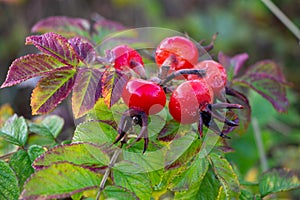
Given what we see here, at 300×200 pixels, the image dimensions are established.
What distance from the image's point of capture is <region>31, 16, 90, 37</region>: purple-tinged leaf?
1.38m

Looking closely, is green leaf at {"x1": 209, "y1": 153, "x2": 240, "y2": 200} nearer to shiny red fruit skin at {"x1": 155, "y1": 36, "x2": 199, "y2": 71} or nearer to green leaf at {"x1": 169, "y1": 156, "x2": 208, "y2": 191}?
green leaf at {"x1": 169, "y1": 156, "x2": 208, "y2": 191}

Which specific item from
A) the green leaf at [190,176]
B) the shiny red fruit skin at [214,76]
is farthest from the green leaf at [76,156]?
the shiny red fruit skin at [214,76]

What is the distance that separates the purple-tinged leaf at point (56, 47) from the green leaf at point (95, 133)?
13cm

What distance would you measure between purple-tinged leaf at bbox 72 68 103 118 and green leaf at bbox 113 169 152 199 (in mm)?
139

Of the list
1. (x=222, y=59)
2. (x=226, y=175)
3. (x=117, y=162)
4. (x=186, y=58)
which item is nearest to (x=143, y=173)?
(x=117, y=162)

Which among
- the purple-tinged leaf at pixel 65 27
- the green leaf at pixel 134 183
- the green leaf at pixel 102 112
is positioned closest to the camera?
the green leaf at pixel 134 183

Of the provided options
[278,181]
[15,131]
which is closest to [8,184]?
[15,131]

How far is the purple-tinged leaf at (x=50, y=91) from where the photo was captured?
86 cm

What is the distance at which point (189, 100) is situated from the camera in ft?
→ 2.75

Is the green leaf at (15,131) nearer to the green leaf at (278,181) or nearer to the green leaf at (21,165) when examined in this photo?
the green leaf at (21,165)

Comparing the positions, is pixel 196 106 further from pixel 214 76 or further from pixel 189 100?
pixel 214 76

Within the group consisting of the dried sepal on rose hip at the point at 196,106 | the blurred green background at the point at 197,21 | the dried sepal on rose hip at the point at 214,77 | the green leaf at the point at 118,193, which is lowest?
the green leaf at the point at 118,193

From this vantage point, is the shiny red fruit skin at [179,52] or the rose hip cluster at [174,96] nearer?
the rose hip cluster at [174,96]

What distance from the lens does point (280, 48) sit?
3.78 meters
